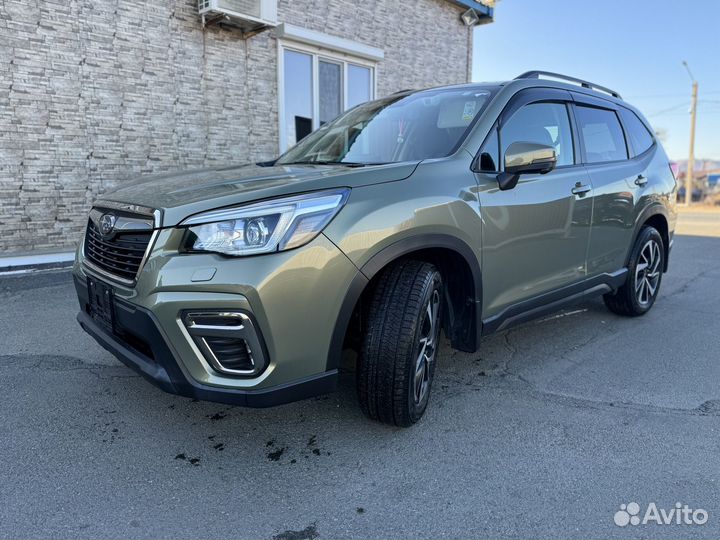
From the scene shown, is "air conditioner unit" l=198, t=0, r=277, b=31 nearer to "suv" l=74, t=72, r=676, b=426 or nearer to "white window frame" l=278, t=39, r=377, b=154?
"white window frame" l=278, t=39, r=377, b=154

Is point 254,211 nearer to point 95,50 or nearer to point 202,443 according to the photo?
point 202,443

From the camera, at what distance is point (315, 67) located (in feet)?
31.9

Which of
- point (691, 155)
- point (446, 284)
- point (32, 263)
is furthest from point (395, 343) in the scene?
point (691, 155)

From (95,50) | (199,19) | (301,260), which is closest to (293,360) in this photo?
(301,260)

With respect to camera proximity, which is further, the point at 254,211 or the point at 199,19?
the point at 199,19

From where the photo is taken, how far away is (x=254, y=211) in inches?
86.0

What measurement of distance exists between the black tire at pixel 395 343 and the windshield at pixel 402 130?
29.6 inches

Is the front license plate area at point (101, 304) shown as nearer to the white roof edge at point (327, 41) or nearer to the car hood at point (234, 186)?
the car hood at point (234, 186)

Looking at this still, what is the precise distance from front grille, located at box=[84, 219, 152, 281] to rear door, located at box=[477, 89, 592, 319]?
169 centimetres

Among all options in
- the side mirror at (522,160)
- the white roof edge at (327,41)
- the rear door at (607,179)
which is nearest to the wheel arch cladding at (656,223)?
the rear door at (607,179)

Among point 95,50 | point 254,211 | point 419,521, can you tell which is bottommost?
point 419,521

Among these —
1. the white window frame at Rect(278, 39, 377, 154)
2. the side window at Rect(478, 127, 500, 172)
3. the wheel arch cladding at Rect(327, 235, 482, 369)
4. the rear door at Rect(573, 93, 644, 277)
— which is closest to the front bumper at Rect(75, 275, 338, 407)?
the wheel arch cladding at Rect(327, 235, 482, 369)

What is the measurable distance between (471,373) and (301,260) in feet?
5.97

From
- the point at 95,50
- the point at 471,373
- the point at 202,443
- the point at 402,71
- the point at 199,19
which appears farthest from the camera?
the point at 402,71
